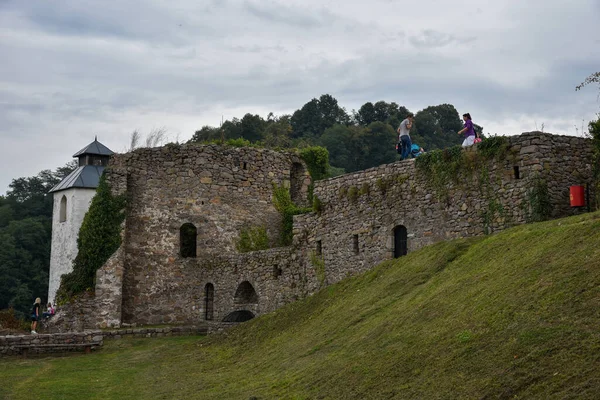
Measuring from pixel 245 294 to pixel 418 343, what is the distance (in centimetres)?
1748

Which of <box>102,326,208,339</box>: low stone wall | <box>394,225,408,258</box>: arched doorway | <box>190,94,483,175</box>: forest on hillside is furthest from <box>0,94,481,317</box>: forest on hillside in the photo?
<box>394,225,408,258</box>: arched doorway

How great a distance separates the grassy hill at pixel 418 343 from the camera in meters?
10.9

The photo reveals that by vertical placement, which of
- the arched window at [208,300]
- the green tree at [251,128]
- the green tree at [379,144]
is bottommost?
the arched window at [208,300]

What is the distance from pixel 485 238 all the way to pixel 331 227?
7162 millimetres

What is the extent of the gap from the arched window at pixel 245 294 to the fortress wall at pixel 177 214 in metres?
1.80

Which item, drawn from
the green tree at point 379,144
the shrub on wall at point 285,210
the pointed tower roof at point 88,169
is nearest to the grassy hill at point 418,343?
the shrub on wall at point 285,210

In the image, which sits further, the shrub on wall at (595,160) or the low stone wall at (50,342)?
the low stone wall at (50,342)

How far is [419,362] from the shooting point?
41.4 feet

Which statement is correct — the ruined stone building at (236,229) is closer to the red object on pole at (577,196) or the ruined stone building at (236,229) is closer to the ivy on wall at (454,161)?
the ivy on wall at (454,161)

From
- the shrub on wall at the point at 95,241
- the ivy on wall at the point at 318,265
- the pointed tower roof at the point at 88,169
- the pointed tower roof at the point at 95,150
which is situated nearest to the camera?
the ivy on wall at the point at 318,265

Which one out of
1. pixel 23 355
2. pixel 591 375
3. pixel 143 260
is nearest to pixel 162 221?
pixel 143 260

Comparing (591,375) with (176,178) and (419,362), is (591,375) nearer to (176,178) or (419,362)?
(419,362)

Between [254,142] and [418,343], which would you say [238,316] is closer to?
[418,343]

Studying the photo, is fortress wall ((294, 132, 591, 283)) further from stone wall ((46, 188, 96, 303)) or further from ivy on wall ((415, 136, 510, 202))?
stone wall ((46, 188, 96, 303))
